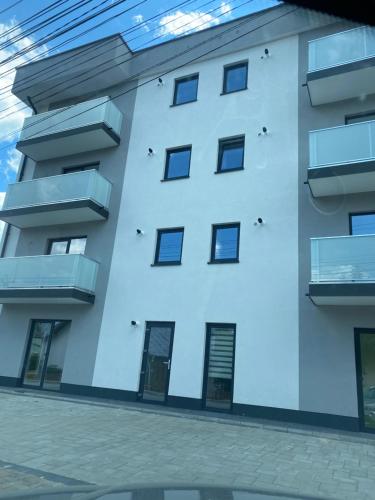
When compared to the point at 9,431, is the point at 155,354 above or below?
above

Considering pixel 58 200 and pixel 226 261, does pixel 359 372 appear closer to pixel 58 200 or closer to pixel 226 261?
pixel 226 261

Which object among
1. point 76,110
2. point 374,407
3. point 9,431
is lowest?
point 9,431

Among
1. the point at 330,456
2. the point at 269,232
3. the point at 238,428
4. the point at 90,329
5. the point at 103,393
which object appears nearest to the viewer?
the point at 330,456

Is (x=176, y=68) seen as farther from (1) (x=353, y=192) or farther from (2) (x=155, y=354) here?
(2) (x=155, y=354)

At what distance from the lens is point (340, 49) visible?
10.6 metres

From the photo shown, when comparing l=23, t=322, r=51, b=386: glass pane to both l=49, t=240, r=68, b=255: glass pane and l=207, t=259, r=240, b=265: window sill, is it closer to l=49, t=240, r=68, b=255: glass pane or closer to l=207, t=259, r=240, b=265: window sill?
l=49, t=240, r=68, b=255: glass pane

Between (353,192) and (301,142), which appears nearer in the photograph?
(353,192)

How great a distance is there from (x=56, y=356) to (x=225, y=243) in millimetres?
6368

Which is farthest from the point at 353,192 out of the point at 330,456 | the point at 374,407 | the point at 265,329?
the point at 330,456

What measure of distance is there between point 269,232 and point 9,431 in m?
7.28

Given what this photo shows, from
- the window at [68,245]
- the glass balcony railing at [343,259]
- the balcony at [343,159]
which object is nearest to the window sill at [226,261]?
the glass balcony railing at [343,259]

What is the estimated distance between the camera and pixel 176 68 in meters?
13.6

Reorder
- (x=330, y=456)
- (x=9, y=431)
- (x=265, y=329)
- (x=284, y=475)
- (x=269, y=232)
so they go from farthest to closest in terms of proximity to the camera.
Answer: (x=269, y=232)
(x=265, y=329)
(x=9, y=431)
(x=330, y=456)
(x=284, y=475)

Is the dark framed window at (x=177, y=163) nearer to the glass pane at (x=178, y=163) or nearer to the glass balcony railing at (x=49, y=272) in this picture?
the glass pane at (x=178, y=163)
